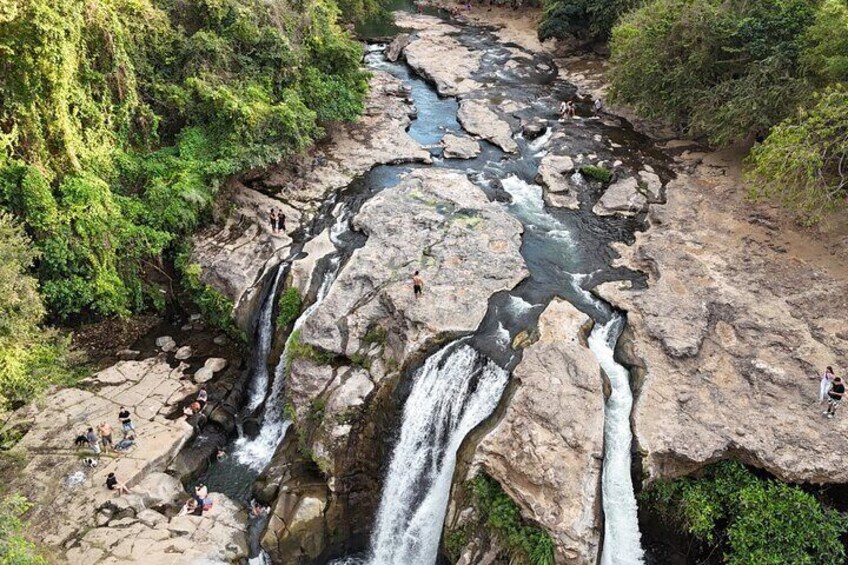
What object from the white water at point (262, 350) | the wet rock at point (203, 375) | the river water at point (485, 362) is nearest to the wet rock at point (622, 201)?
the river water at point (485, 362)

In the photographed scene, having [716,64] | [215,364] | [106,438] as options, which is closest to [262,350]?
[215,364]

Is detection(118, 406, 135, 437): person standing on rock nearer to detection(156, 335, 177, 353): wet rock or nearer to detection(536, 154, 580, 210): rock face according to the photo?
detection(156, 335, 177, 353): wet rock

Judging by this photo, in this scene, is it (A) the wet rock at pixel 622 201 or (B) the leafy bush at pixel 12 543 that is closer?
(B) the leafy bush at pixel 12 543

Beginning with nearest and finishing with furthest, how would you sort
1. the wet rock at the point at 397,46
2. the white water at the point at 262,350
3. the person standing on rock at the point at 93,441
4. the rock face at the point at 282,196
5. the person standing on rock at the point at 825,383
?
the person standing on rock at the point at 825,383 < the person standing on rock at the point at 93,441 < the white water at the point at 262,350 < the rock face at the point at 282,196 < the wet rock at the point at 397,46

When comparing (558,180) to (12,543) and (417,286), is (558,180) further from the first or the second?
(12,543)

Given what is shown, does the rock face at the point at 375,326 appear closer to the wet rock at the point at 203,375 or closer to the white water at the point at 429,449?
the white water at the point at 429,449

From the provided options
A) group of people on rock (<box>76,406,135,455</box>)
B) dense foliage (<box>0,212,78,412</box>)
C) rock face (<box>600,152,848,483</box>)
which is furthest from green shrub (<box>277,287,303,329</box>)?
rock face (<box>600,152,848,483</box>)

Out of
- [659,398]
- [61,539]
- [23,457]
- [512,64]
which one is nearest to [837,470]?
[659,398]
